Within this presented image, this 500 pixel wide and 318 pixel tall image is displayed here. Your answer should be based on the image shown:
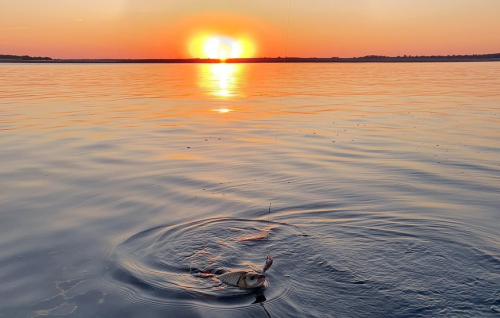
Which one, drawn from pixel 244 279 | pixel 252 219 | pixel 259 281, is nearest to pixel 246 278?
pixel 244 279

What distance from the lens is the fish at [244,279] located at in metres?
6.50

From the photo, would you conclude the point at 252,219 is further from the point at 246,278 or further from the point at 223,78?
the point at 223,78

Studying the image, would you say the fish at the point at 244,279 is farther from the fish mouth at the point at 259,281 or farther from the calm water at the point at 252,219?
the calm water at the point at 252,219

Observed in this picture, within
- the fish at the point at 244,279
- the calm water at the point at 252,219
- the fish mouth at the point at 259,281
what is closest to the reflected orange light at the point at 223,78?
the calm water at the point at 252,219

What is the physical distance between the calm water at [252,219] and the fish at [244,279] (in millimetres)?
110

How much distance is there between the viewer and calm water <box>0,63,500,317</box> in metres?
6.29

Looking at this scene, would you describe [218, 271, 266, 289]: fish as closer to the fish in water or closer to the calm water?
the fish in water

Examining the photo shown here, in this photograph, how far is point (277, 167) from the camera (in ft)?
42.1

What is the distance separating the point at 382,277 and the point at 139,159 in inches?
342

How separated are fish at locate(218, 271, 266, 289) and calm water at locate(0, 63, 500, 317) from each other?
0.11 meters

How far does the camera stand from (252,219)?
913 cm

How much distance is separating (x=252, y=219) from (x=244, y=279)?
102 inches

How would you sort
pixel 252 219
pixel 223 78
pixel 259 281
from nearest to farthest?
1. pixel 259 281
2. pixel 252 219
3. pixel 223 78

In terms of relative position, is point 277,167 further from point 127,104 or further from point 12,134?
Result: point 127,104
